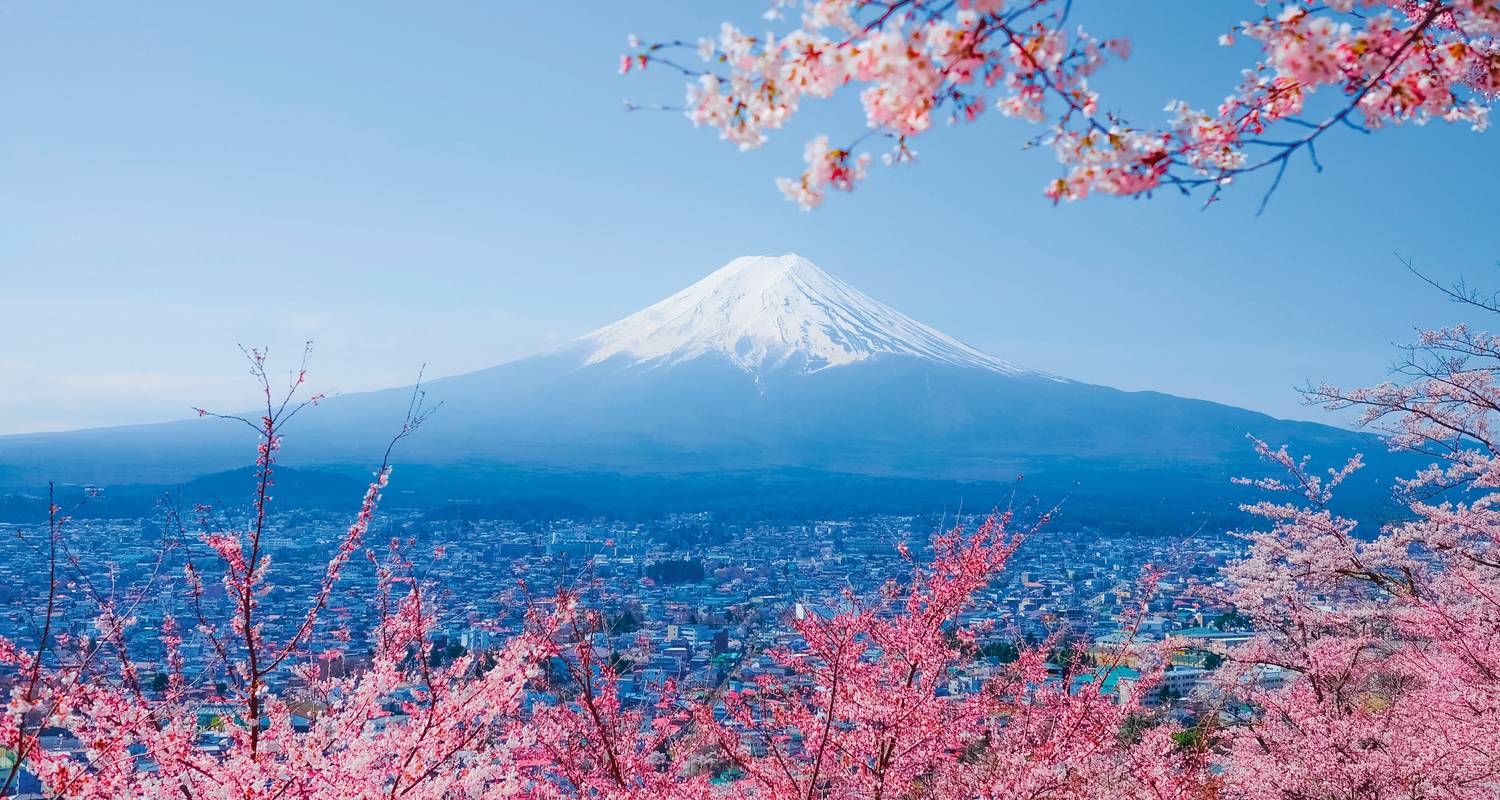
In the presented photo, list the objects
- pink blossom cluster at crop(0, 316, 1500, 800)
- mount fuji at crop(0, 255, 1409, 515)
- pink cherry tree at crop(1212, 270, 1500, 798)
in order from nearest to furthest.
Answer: pink blossom cluster at crop(0, 316, 1500, 800), pink cherry tree at crop(1212, 270, 1500, 798), mount fuji at crop(0, 255, 1409, 515)

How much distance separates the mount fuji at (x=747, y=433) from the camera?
50.4 m

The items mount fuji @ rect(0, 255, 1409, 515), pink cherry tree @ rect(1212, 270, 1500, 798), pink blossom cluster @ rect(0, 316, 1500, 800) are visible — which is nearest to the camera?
pink blossom cluster @ rect(0, 316, 1500, 800)

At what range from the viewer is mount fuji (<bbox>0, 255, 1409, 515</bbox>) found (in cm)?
5044

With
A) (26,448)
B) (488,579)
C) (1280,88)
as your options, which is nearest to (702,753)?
(1280,88)

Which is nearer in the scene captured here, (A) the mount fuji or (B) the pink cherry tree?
(B) the pink cherry tree

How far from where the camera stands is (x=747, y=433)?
70.6 m

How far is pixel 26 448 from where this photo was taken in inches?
2261

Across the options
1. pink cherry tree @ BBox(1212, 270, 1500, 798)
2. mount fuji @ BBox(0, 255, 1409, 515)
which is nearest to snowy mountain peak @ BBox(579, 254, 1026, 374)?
mount fuji @ BBox(0, 255, 1409, 515)

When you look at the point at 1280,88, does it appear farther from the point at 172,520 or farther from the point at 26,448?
the point at 26,448

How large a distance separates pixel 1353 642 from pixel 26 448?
7737 cm

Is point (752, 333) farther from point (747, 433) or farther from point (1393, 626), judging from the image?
point (1393, 626)

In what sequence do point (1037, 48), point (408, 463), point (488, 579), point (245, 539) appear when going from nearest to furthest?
point (1037, 48) < point (245, 539) < point (488, 579) < point (408, 463)

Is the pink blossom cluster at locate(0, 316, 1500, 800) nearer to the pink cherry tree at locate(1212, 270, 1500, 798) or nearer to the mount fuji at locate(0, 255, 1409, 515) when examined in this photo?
the pink cherry tree at locate(1212, 270, 1500, 798)

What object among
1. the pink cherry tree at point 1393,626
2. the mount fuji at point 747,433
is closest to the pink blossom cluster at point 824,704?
the pink cherry tree at point 1393,626
